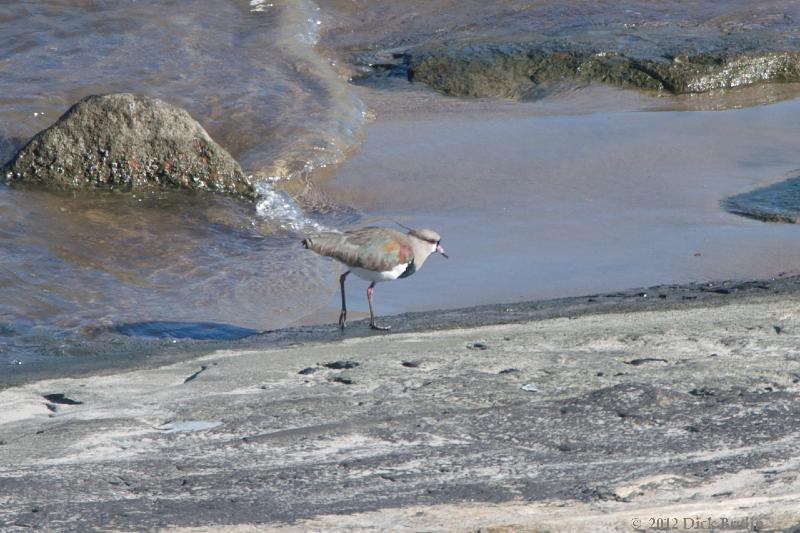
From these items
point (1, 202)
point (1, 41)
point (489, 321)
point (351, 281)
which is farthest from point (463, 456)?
point (1, 41)

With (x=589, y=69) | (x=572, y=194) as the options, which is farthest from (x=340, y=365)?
(x=589, y=69)

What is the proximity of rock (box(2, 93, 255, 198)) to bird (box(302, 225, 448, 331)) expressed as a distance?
3.19 m

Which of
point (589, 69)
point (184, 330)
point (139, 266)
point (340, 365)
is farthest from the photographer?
point (589, 69)

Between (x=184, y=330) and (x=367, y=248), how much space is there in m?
1.35

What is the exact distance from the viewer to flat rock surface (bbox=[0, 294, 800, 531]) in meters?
3.68

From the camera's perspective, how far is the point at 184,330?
7078 mm

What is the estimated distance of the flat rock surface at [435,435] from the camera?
3.68 meters

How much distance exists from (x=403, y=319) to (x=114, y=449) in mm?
2928

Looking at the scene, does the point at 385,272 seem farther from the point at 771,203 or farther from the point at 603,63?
the point at 603,63

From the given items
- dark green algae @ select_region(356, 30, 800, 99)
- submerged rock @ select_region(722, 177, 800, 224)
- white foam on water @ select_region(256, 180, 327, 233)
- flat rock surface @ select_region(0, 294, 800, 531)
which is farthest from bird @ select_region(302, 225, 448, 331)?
dark green algae @ select_region(356, 30, 800, 99)

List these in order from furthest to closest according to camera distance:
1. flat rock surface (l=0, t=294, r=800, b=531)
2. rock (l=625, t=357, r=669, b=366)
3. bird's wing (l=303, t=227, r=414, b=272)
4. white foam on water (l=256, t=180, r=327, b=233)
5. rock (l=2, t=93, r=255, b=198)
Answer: rock (l=2, t=93, r=255, b=198)
white foam on water (l=256, t=180, r=327, b=233)
bird's wing (l=303, t=227, r=414, b=272)
rock (l=625, t=357, r=669, b=366)
flat rock surface (l=0, t=294, r=800, b=531)

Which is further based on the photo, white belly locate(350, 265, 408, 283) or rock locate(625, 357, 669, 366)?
white belly locate(350, 265, 408, 283)

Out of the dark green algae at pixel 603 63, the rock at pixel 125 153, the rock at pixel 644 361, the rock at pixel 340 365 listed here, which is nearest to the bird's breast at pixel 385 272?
the rock at pixel 340 365

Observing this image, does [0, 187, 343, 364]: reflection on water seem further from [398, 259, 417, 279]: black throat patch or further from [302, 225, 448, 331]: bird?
[398, 259, 417, 279]: black throat patch
